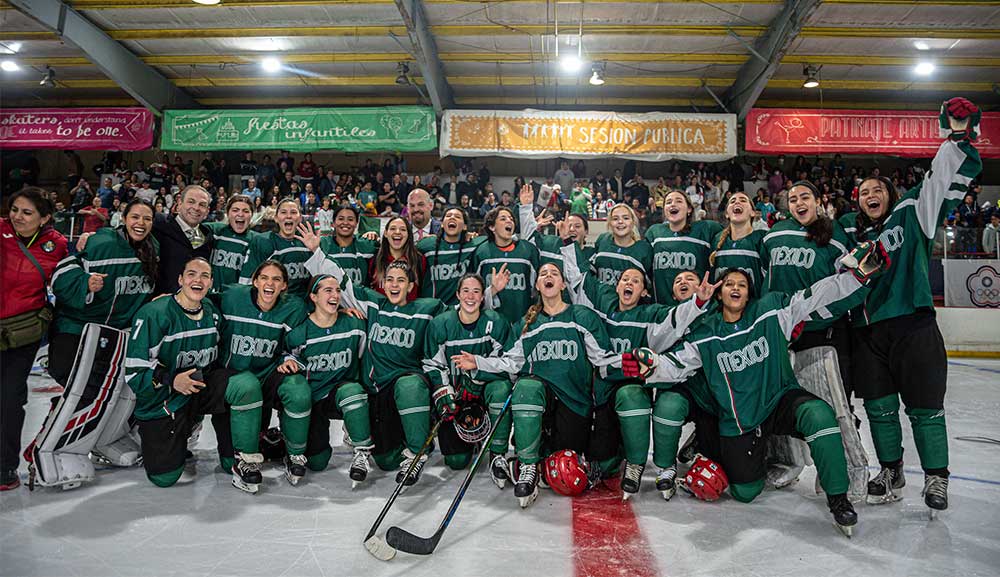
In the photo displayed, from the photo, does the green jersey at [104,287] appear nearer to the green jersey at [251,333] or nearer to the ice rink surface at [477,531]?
the green jersey at [251,333]

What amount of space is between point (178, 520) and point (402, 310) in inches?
62.9

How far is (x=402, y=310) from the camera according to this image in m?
3.82

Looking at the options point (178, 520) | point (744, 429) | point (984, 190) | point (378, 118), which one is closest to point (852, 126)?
point (984, 190)

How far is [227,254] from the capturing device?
4.38 metres

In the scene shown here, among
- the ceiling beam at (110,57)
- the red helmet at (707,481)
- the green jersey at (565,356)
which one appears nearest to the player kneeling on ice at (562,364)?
the green jersey at (565,356)

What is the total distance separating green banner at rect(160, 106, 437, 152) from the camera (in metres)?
12.1

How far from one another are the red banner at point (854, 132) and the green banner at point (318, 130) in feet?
21.9

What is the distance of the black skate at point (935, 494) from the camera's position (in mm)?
2910

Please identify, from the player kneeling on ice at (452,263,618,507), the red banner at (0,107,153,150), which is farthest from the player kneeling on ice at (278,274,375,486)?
the red banner at (0,107,153,150)

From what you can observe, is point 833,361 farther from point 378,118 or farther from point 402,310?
point 378,118

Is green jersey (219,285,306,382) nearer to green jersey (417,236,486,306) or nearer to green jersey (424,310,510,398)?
green jersey (424,310,510,398)

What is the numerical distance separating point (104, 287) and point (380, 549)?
2.32 meters

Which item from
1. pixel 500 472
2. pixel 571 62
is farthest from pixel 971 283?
pixel 500 472

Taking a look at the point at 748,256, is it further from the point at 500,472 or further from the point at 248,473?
the point at 248,473
